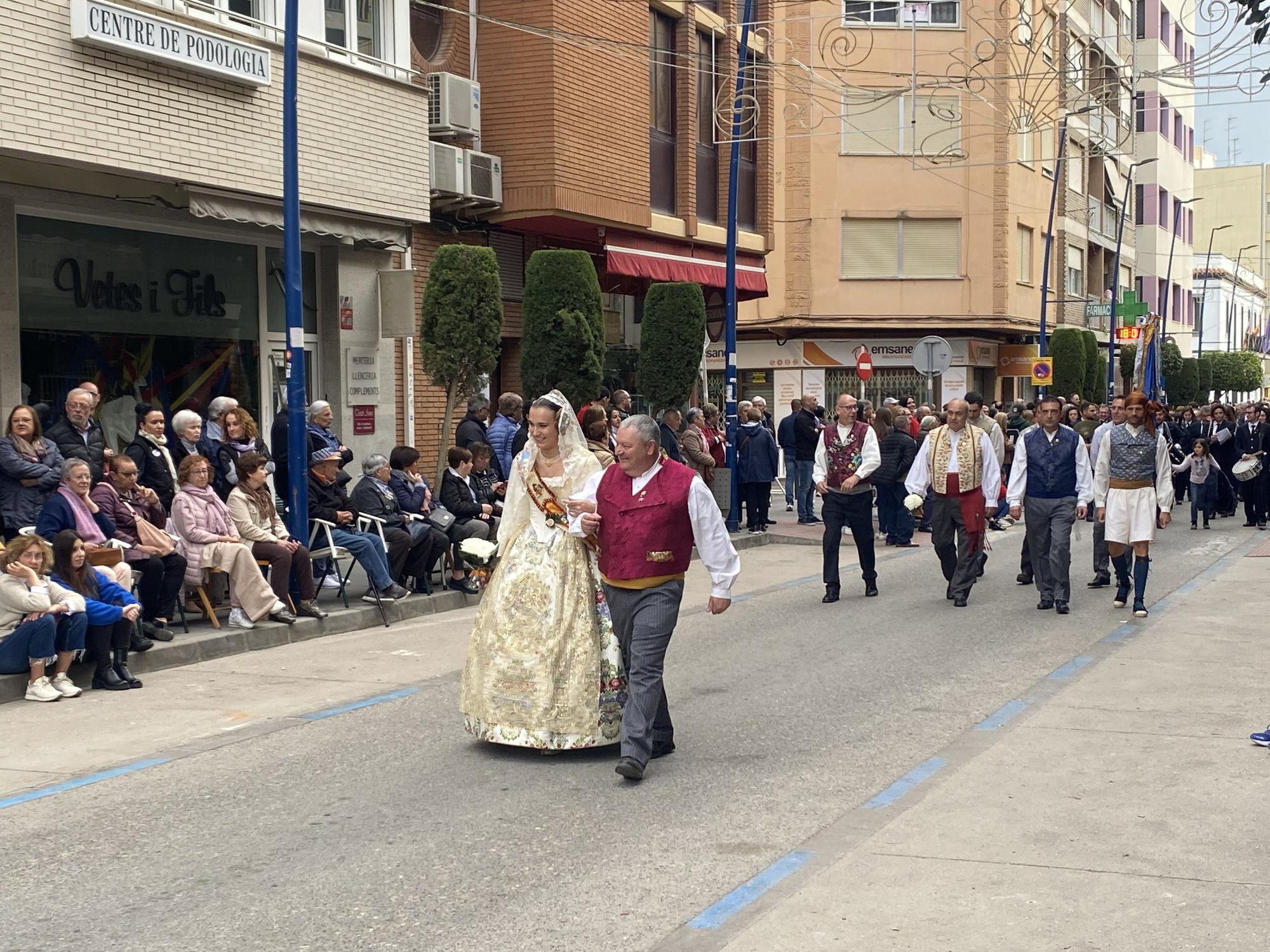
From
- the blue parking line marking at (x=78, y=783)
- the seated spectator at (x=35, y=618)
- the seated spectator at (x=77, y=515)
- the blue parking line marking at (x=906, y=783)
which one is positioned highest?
the seated spectator at (x=77, y=515)

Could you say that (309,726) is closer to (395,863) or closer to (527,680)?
(527,680)

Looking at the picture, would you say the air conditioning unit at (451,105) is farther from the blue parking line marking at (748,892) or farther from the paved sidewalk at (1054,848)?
the blue parking line marking at (748,892)

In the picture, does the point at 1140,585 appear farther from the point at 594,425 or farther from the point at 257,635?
the point at 257,635

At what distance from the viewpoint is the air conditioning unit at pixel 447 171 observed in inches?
783

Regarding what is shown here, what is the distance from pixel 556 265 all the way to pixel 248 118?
4388 millimetres

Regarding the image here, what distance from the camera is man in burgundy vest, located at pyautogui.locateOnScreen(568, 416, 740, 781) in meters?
7.42

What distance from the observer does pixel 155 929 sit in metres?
5.21

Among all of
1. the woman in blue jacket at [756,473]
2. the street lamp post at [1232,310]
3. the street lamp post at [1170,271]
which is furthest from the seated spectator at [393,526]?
the street lamp post at [1232,310]

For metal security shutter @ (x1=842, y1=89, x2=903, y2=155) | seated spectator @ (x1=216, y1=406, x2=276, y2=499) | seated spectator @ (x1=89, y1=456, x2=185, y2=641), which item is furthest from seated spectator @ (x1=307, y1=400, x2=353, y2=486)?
metal security shutter @ (x1=842, y1=89, x2=903, y2=155)

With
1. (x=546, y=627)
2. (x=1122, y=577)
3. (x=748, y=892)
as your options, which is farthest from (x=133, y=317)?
(x=748, y=892)

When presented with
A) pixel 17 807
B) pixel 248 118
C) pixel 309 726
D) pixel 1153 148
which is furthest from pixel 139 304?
pixel 1153 148

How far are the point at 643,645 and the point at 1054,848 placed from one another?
2229 mm

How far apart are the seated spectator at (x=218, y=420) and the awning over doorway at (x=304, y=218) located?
230cm

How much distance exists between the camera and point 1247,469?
23500 mm
